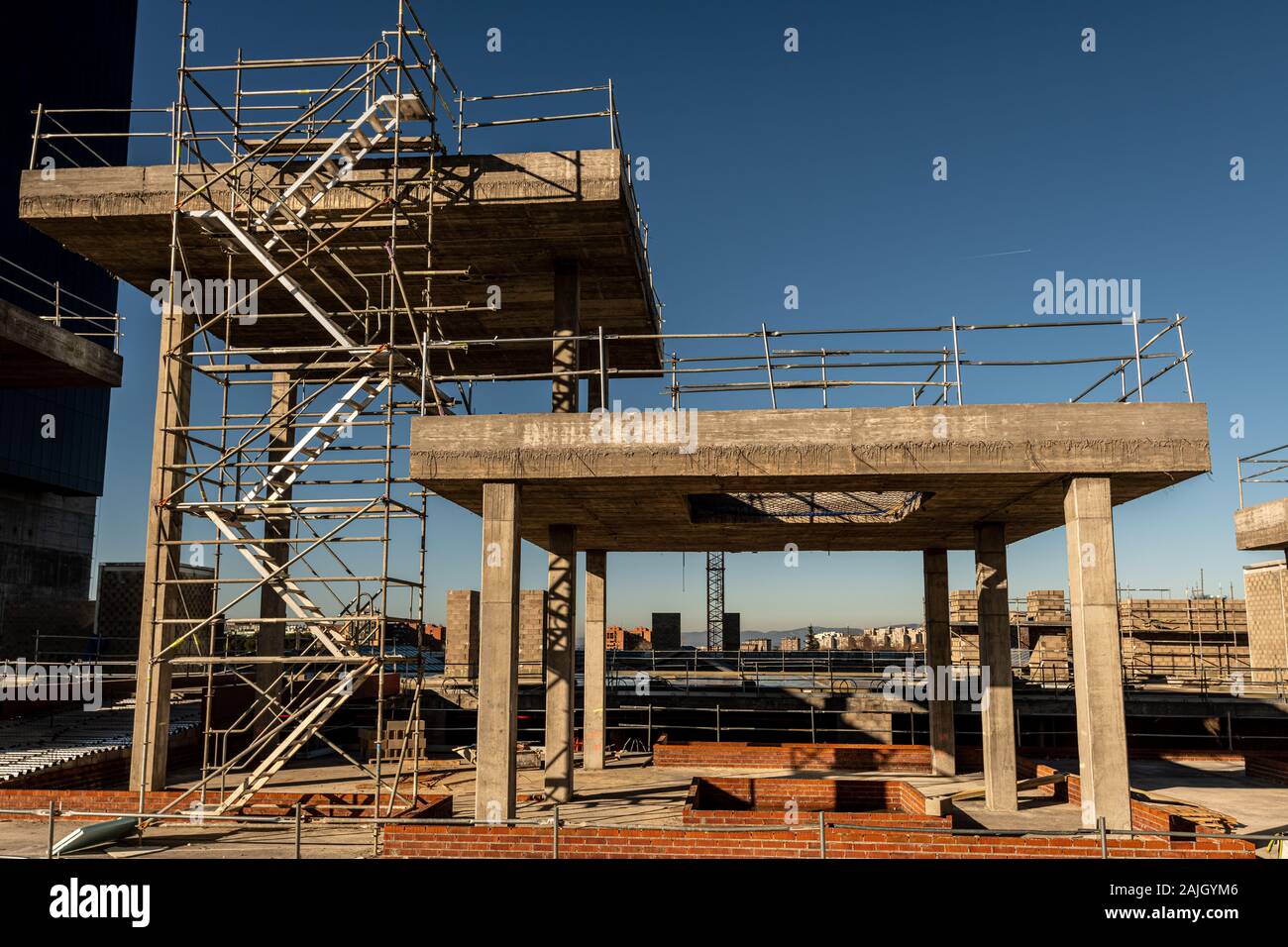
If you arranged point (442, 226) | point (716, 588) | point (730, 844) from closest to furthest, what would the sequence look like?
point (730, 844)
point (442, 226)
point (716, 588)

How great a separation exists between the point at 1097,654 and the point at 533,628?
20.8 metres

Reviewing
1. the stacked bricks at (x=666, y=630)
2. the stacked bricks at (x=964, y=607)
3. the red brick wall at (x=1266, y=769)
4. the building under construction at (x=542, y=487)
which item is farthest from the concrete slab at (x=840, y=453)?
the stacked bricks at (x=964, y=607)

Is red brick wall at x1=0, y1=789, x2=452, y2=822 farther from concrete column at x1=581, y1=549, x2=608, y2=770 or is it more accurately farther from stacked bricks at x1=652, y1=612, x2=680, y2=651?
stacked bricks at x1=652, y1=612, x2=680, y2=651

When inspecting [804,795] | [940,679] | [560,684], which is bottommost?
[804,795]

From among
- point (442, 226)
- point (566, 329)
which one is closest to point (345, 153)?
point (442, 226)

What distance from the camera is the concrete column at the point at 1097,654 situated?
11.7 meters

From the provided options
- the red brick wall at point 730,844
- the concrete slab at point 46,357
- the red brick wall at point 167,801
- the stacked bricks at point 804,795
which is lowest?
the stacked bricks at point 804,795

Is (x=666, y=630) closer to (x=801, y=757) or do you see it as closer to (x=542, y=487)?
(x=801, y=757)

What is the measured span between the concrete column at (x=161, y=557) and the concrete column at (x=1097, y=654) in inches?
568

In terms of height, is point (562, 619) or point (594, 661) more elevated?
point (562, 619)

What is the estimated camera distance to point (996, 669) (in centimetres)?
1681

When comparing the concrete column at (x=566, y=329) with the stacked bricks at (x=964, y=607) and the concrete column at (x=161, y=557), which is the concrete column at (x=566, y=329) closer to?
the concrete column at (x=161, y=557)
